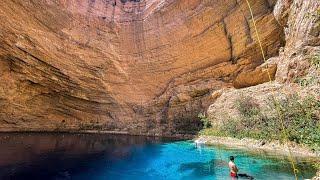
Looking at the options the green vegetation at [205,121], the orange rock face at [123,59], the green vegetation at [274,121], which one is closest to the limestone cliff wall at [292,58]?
the green vegetation at [274,121]

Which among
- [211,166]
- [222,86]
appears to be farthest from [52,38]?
[211,166]

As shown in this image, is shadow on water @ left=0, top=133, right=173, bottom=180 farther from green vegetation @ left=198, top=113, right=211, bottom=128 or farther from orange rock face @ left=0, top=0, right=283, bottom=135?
orange rock face @ left=0, top=0, right=283, bottom=135

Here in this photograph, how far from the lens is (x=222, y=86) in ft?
69.3

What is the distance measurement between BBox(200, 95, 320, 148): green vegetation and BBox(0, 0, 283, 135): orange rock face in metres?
3.50

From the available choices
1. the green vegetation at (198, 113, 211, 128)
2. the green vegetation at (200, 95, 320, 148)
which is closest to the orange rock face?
the green vegetation at (198, 113, 211, 128)

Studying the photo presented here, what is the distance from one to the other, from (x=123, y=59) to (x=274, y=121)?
51.2 feet

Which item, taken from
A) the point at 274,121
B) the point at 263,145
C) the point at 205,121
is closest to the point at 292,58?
the point at 274,121

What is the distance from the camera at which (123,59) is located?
24.5m

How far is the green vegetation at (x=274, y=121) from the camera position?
11219 mm

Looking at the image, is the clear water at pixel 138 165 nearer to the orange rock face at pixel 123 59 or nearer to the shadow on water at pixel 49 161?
the shadow on water at pixel 49 161

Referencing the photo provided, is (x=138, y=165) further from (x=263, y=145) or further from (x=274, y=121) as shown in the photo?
(x=274, y=121)

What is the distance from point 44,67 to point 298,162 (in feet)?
66.7

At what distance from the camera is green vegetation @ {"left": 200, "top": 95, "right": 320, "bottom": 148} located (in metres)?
11.2

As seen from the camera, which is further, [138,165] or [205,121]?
[205,121]
